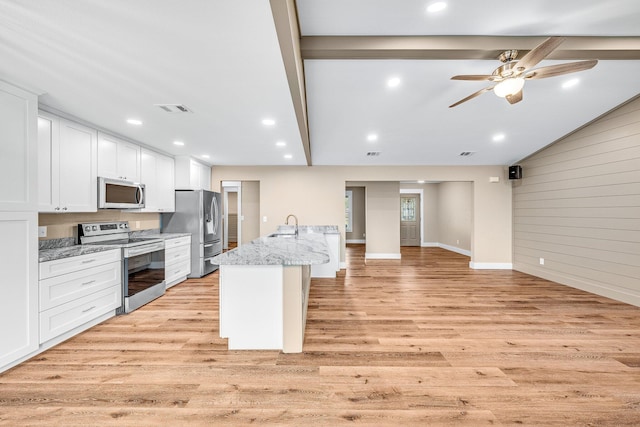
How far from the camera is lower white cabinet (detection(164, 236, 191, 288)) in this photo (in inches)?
166

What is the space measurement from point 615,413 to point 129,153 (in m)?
5.52

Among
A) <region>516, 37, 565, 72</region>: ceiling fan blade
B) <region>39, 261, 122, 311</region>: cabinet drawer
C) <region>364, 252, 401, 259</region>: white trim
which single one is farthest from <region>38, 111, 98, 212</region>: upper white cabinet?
<region>364, 252, 401, 259</region>: white trim

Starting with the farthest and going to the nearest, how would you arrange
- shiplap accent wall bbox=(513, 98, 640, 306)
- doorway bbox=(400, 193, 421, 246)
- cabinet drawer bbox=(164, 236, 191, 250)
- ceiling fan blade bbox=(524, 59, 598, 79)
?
doorway bbox=(400, 193, 421, 246) → cabinet drawer bbox=(164, 236, 191, 250) → shiplap accent wall bbox=(513, 98, 640, 306) → ceiling fan blade bbox=(524, 59, 598, 79)

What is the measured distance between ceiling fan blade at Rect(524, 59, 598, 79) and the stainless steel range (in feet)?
15.4

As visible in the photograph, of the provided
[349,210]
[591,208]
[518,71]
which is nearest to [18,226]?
[518,71]

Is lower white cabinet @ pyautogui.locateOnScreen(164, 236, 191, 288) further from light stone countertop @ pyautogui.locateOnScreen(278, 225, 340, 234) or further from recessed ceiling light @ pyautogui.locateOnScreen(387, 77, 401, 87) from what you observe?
recessed ceiling light @ pyautogui.locateOnScreen(387, 77, 401, 87)

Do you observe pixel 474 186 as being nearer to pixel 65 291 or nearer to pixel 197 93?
pixel 197 93

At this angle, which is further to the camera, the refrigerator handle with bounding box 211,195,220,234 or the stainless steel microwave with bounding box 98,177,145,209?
the refrigerator handle with bounding box 211,195,220,234

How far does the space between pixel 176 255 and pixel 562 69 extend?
212 inches

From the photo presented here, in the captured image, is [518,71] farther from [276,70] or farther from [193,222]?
[193,222]

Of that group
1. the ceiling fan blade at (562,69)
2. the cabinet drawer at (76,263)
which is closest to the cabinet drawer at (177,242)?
the cabinet drawer at (76,263)

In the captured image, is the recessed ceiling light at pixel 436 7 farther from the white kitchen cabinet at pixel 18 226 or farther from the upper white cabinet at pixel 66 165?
the upper white cabinet at pixel 66 165

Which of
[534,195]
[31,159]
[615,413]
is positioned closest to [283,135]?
[31,159]

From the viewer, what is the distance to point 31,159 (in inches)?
91.2
